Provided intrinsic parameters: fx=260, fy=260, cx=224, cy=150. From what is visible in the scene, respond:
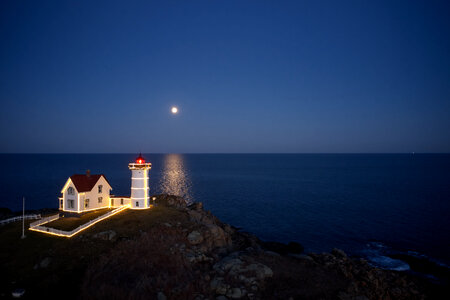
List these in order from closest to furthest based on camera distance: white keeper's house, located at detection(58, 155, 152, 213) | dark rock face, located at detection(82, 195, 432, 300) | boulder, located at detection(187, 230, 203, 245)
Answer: dark rock face, located at detection(82, 195, 432, 300), boulder, located at detection(187, 230, 203, 245), white keeper's house, located at detection(58, 155, 152, 213)

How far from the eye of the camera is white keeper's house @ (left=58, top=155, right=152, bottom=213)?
36906 millimetres

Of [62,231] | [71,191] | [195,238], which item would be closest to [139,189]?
[71,191]

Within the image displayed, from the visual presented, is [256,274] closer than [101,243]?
Yes

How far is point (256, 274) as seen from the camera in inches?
877

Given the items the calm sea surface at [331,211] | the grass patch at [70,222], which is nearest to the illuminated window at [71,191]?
the grass patch at [70,222]

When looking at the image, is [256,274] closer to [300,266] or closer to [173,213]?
[300,266]

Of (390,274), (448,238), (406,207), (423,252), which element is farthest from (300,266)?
(406,207)

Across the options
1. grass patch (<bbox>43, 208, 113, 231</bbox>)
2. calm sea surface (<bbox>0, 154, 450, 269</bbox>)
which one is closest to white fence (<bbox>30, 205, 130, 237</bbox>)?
grass patch (<bbox>43, 208, 113, 231</bbox>)

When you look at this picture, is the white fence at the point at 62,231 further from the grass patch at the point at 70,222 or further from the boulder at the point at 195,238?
the boulder at the point at 195,238

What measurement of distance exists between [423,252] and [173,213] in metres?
37.1

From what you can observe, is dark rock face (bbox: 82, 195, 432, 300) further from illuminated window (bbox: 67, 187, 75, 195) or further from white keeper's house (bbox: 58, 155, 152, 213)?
illuminated window (bbox: 67, 187, 75, 195)

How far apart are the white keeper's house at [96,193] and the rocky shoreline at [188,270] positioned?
637 centimetres

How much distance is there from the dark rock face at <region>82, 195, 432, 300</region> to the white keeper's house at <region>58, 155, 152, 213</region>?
9298mm

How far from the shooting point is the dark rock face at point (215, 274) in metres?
19.9
